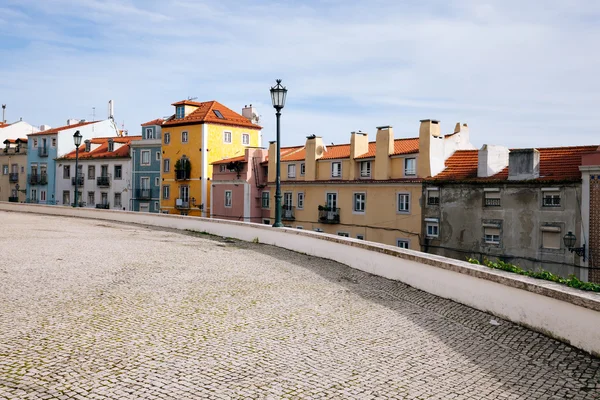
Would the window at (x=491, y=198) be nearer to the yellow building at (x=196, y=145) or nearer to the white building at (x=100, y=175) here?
the yellow building at (x=196, y=145)

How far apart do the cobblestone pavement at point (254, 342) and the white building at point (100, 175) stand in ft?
166

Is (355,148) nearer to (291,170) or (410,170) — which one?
(410,170)

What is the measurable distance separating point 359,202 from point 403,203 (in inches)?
160

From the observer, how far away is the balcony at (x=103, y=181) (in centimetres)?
6112

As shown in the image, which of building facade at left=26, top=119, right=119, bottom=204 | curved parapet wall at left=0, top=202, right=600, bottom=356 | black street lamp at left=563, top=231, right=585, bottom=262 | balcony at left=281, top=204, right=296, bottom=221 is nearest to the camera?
curved parapet wall at left=0, top=202, right=600, bottom=356

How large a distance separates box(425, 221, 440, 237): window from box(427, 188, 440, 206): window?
1339mm

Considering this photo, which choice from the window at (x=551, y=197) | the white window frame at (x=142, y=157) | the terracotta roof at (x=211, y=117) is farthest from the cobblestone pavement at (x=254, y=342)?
the white window frame at (x=142, y=157)

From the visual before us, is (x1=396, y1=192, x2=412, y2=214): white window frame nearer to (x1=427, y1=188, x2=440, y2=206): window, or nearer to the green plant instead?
(x1=427, y1=188, x2=440, y2=206): window

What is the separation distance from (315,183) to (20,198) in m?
43.5

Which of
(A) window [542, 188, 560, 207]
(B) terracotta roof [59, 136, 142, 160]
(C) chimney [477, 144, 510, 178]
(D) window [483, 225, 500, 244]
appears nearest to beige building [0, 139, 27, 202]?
(B) terracotta roof [59, 136, 142, 160]

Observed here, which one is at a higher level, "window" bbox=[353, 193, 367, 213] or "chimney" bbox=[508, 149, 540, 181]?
"chimney" bbox=[508, 149, 540, 181]

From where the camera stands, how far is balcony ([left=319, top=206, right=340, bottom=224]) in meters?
43.7

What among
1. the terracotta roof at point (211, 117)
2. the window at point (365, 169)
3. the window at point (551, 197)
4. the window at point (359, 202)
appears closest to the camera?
the window at point (551, 197)

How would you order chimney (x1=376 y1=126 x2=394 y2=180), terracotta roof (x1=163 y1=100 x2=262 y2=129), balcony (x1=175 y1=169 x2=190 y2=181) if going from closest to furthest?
chimney (x1=376 y1=126 x2=394 y2=180), terracotta roof (x1=163 y1=100 x2=262 y2=129), balcony (x1=175 y1=169 x2=190 y2=181)
